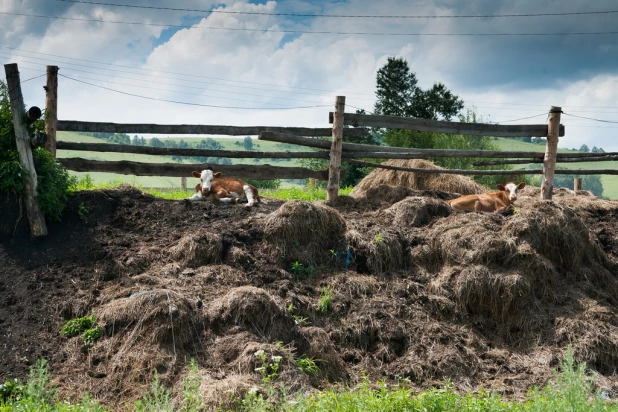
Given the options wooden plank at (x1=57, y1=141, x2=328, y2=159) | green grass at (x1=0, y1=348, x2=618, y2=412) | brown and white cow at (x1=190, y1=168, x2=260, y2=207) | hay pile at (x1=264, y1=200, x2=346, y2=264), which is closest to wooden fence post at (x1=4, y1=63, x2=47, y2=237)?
wooden plank at (x1=57, y1=141, x2=328, y2=159)

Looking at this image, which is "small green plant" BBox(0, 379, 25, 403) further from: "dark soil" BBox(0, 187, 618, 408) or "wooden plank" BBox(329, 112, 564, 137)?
"wooden plank" BBox(329, 112, 564, 137)

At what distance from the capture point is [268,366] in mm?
6398

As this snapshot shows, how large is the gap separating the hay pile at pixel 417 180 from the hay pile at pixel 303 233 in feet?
13.9

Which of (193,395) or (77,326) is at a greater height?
(77,326)

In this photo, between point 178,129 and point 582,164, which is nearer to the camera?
point 178,129

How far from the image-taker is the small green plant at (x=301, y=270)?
28.5ft

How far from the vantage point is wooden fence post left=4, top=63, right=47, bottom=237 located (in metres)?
8.86

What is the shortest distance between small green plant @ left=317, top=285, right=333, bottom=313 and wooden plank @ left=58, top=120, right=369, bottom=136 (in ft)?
13.1

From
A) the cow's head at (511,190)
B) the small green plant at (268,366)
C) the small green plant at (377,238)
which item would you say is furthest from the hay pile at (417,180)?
the small green plant at (268,366)

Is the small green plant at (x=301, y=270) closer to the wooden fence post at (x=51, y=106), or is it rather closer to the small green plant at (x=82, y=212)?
the small green plant at (x=82, y=212)

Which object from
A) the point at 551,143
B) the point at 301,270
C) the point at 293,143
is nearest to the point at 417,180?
the point at 551,143

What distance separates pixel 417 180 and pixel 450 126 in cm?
257

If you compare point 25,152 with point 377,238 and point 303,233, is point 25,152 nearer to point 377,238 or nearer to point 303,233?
point 303,233

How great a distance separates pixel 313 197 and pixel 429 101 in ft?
70.8
